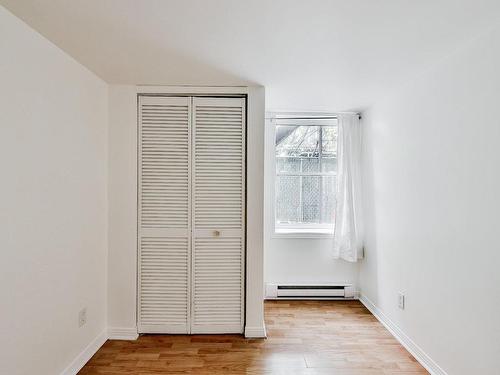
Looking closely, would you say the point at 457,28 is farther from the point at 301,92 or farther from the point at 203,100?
the point at 203,100

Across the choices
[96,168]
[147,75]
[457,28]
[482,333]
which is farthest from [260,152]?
[482,333]

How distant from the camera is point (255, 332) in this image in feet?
9.99

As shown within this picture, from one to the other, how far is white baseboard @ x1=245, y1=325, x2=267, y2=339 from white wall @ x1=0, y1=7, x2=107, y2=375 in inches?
51.5

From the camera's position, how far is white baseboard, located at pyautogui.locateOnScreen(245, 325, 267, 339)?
120 inches

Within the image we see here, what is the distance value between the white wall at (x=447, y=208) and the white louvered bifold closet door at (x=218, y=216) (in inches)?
57.2

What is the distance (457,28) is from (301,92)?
1.51m

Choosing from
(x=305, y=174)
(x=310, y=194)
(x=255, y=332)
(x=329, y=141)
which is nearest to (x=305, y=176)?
(x=305, y=174)

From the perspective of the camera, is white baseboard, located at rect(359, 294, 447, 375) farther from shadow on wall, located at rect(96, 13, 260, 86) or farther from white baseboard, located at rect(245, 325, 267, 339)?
shadow on wall, located at rect(96, 13, 260, 86)

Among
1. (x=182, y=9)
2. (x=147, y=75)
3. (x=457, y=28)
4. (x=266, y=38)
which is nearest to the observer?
(x=182, y=9)

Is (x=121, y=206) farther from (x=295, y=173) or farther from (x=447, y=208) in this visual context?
(x=447, y=208)

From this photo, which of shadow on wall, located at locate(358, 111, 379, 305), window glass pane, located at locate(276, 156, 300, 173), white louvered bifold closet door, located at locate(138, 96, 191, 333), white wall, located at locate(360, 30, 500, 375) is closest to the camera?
white wall, located at locate(360, 30, 500, 375)

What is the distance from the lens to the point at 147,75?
2.76 metres

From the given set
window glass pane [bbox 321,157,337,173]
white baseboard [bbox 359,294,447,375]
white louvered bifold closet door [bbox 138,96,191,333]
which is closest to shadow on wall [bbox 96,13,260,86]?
white louvered bifold closet door [bbox 138,96,191,333]

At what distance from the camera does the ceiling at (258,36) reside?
5.55 ft
